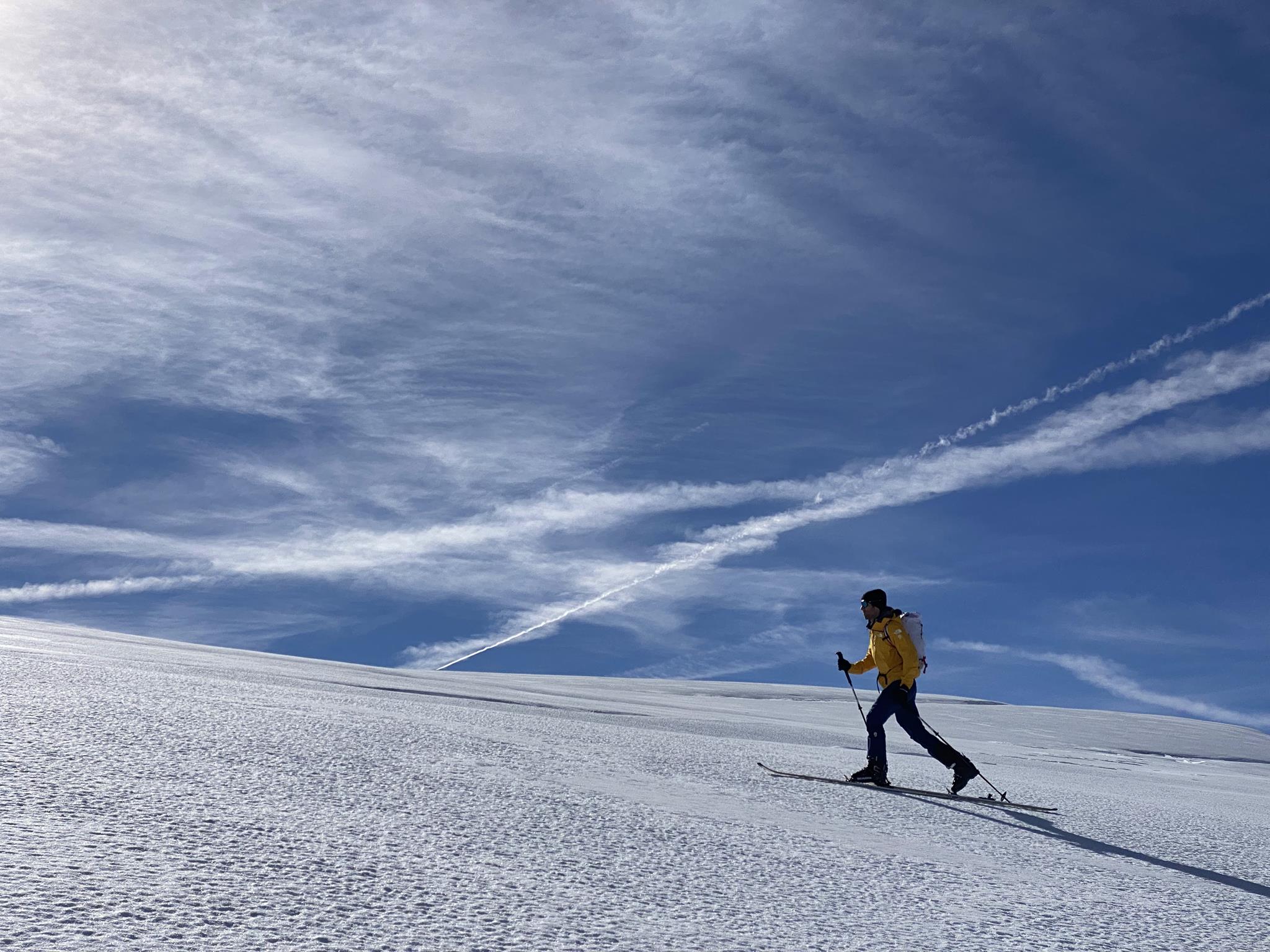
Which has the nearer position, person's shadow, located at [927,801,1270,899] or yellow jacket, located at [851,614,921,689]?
person's shadow, located at [927,801,1270,899]

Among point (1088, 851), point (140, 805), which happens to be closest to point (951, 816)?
point (1088, 851)

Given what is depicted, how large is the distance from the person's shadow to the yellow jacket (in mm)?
1579

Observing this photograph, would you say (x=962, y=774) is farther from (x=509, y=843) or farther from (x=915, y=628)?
(x=509, y=843)

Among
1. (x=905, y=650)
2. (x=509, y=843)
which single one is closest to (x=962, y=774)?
(x=905, y=650)


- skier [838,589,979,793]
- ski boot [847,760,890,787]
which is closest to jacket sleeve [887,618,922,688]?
skier [838,589,979,793]

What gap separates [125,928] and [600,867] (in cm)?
186

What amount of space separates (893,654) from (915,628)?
0.34m

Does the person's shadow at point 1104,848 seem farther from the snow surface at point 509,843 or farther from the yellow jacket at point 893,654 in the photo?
the yellow jacket at point 893,654

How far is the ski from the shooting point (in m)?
7.56

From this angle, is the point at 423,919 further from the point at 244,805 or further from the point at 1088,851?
the point at 1088,851

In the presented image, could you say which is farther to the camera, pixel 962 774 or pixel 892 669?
pixel 892 669

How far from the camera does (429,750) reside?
256 inches

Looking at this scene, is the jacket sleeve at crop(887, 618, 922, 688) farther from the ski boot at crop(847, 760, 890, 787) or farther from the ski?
the ski

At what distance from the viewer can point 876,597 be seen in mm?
8953
